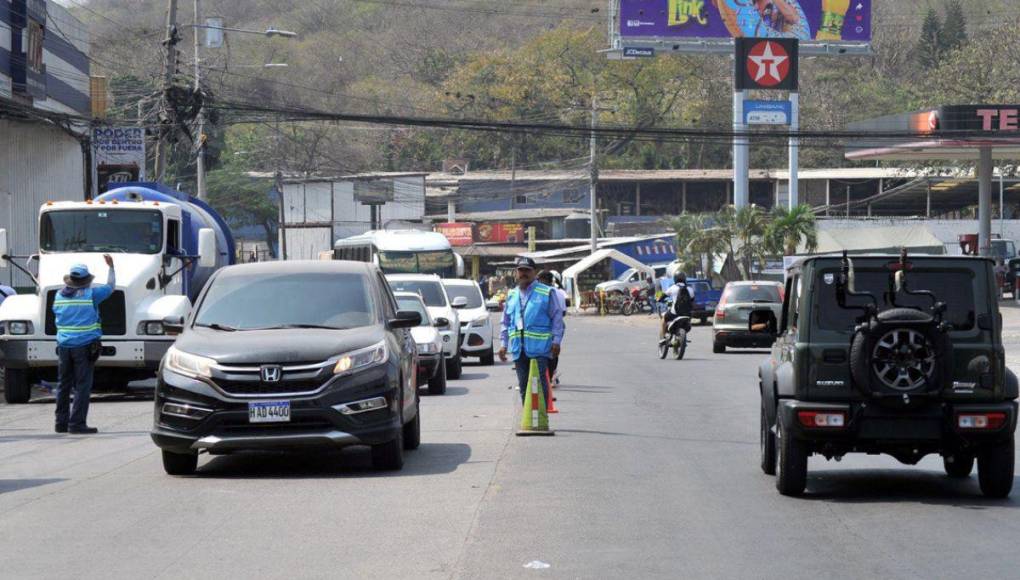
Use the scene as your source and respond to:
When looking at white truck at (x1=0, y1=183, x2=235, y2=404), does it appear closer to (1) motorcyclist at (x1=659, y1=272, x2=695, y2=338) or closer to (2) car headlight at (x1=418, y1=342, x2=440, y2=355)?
(2) car headlight at (x1=418, y1=342, x2=440, y2=355)

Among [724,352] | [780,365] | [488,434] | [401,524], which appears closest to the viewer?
[401,524]

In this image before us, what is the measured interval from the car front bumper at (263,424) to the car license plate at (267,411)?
33mm

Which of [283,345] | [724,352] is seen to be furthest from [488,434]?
[724,352]

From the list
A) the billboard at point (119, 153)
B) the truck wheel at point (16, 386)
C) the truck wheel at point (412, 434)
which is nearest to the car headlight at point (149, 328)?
the truck wheel at point (16, 386)

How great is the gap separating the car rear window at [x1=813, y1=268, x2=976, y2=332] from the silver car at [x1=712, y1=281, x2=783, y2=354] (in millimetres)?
20898

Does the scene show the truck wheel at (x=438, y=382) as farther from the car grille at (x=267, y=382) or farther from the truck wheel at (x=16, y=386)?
the car grille at (x=267, y=382)

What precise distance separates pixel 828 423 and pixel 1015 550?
1.92 metres

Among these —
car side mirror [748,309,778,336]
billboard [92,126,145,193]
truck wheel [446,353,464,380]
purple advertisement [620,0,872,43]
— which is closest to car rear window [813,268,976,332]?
car side mirror [748,309,778,336]

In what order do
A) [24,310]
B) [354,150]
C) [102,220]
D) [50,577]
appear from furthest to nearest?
[354,150]
[102,220]
[24,310]
[50,577]

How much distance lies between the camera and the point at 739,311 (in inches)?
1262

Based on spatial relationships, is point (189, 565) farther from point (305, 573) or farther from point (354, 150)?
point (354, 150)

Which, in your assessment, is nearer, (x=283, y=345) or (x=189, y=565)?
(x=189, y=565)

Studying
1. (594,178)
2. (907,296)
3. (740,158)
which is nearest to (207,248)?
(907,296)

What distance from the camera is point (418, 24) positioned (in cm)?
14700
